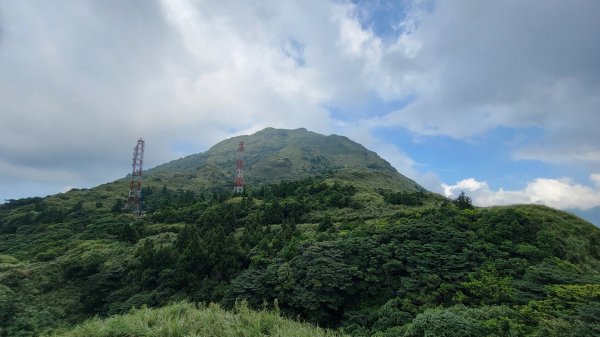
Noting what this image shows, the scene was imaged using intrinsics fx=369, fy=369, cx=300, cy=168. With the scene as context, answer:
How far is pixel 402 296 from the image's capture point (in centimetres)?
2628

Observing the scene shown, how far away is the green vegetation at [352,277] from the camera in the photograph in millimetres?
18219

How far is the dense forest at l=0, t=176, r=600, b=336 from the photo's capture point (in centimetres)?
1986

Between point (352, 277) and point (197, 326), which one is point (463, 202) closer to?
point (352, 277)

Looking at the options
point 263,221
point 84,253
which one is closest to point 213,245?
point 263,221

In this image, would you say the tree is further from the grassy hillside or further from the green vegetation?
the grassy hillside

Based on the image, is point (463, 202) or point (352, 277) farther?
point (463, 202)

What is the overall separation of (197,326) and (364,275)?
22472 millimetres

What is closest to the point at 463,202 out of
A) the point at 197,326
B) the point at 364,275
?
the point at 364,275

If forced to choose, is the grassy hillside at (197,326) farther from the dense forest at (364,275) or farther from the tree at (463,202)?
the tree at (463,202)

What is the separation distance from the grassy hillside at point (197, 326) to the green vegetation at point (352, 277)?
48mm

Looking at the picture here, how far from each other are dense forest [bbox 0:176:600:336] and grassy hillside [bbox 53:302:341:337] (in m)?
6.09

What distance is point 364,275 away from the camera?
29.0m

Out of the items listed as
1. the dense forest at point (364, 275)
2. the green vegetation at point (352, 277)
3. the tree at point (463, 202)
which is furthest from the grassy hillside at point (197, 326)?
the tree at point (463, 202)

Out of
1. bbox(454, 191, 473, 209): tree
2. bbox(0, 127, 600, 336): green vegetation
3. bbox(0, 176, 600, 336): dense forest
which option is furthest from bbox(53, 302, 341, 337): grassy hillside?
bbox(454, 191, 473, 209): tree
